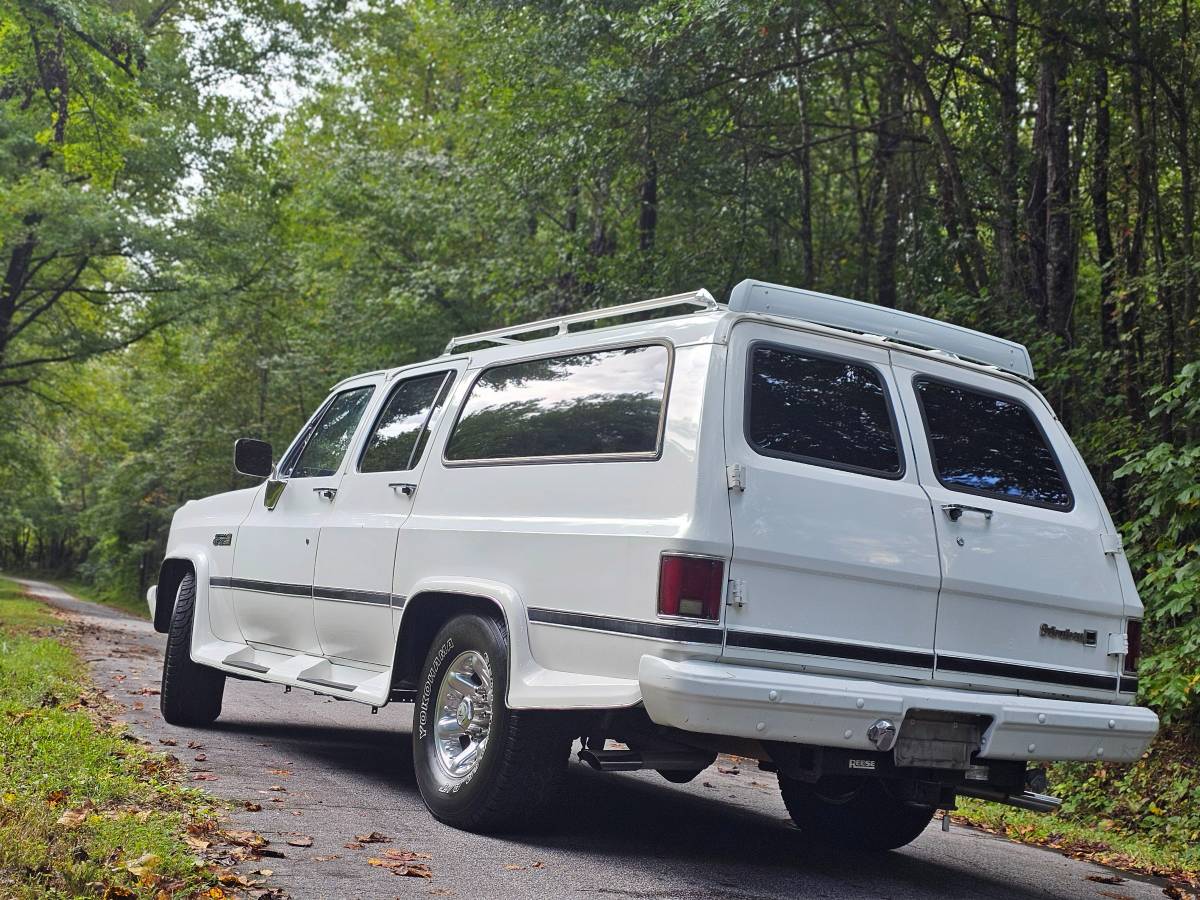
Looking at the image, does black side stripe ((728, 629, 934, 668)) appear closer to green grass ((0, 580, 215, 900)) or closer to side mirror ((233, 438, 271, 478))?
green grass ((0, 580, 215, 900))

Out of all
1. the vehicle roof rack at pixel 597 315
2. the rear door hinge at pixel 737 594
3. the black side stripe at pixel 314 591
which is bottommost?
the black side stripe at pixel 314 591

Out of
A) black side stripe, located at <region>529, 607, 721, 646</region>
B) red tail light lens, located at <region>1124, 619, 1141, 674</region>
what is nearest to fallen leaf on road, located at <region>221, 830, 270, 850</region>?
black side stripe, located at <region>529, 607, 721, 646</region>

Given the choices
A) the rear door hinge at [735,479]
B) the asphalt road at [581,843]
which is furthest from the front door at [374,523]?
the rear door hinge at [735,479]

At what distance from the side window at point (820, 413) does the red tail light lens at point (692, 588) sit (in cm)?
59

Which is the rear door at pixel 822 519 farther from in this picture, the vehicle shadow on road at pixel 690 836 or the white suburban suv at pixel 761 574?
the vehicle shadow on road at pixel 690 836

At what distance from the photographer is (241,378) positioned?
3672cm

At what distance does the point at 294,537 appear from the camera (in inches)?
299

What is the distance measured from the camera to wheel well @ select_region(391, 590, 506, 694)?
6.09 m

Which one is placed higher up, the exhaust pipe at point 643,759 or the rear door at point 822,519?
the rear door at point 822,519

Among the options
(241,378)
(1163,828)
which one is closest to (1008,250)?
(1163,828)

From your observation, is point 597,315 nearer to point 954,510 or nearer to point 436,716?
point 954,510

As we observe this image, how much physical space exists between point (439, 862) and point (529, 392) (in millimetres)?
2207

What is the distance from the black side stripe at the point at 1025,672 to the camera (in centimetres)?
517

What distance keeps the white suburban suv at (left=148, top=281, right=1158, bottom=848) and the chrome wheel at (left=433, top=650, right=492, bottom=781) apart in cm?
1
